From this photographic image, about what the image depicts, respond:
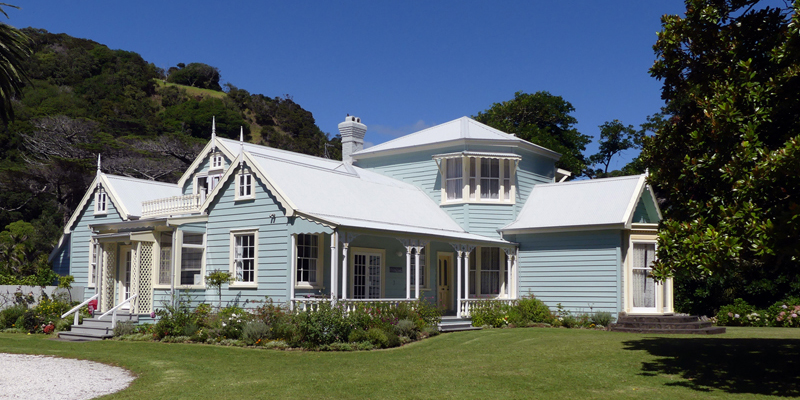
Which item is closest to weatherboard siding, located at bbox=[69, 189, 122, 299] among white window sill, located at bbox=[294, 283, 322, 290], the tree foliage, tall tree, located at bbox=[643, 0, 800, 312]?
white window sill, located at bbox=[294, 283, 322, 290]

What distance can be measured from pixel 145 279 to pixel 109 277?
1870 millimetres

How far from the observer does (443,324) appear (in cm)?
2083

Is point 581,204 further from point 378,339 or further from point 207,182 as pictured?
point 207,182

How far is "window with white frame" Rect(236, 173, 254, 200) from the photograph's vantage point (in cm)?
2017

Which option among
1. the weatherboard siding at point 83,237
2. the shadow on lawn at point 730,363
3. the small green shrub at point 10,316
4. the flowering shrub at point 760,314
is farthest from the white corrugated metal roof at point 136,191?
the flowering shrub at point 760,314

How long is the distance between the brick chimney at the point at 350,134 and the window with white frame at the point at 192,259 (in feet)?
30.8

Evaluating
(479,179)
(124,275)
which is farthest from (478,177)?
(124,275)

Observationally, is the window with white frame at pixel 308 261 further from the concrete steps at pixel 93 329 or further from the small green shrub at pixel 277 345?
the concrete steps at pixel 93 329

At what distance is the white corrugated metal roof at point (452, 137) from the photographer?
2617 centimetres

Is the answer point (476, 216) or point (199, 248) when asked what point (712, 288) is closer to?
point (476, 216)

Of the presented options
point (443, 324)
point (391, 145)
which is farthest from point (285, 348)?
point (391, 145)

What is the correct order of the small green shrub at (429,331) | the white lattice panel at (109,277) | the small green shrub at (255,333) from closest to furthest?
1. the small green shrub at (255,333)
2. the small green shrub at (429,331)
3. the white lattice panel at (109,277)

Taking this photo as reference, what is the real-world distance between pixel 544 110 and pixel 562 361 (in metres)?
30.5

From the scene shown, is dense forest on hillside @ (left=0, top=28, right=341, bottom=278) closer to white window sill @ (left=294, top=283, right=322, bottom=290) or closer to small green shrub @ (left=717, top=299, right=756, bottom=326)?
white window sill @ (left=294, top=283, right=322, bottom=290)
